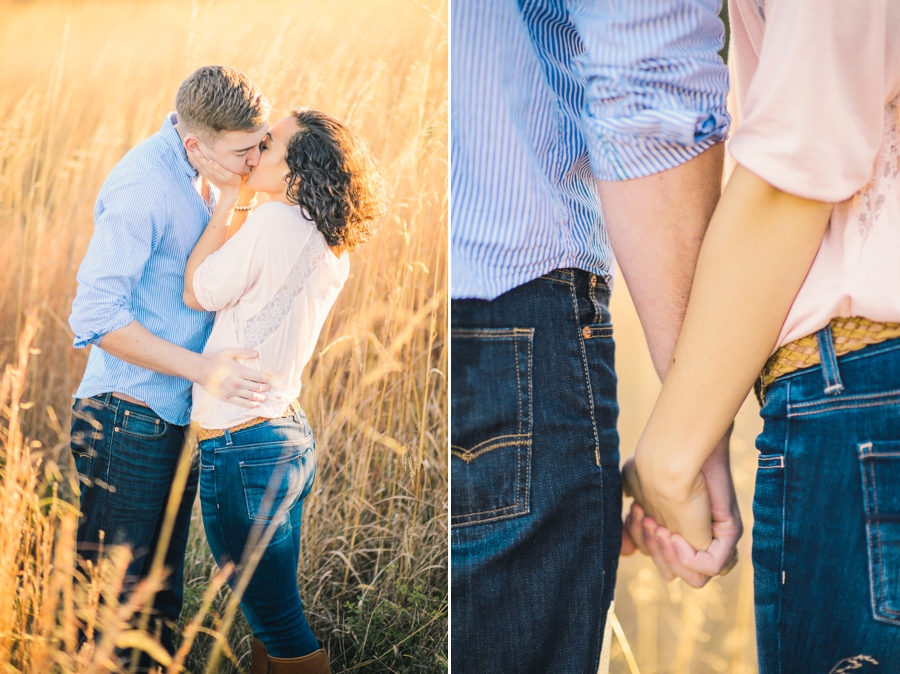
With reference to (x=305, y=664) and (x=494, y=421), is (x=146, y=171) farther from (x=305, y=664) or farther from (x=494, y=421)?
(x=305, y=664)

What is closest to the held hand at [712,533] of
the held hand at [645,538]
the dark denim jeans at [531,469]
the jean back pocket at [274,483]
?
the held hand at [645,538]

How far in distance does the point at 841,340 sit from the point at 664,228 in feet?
0.86

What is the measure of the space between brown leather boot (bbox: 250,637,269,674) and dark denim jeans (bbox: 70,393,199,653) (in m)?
0.15

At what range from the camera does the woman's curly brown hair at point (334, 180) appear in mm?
1172

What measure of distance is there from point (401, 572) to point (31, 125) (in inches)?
45.2

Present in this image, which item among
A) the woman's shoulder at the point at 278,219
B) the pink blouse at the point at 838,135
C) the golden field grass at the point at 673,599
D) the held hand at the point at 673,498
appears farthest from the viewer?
the golden field grass at the point at 673,599

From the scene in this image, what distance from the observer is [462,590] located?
920 millimetres

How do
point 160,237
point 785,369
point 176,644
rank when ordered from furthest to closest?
point 176,644, point 160,237, point 785,369

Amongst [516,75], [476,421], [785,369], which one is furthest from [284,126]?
[785,369]

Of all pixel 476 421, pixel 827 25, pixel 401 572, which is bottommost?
pixel 401 572

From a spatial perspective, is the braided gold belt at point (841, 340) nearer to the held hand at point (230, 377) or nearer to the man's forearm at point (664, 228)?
the man's forearm at point (664, 228)

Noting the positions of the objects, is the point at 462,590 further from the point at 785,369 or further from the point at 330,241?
the point at 330,241

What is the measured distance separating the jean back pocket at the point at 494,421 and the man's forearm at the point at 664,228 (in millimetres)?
207

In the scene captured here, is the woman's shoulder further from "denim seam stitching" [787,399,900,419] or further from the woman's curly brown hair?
"denim seam stitching" [787,399,900,419]
